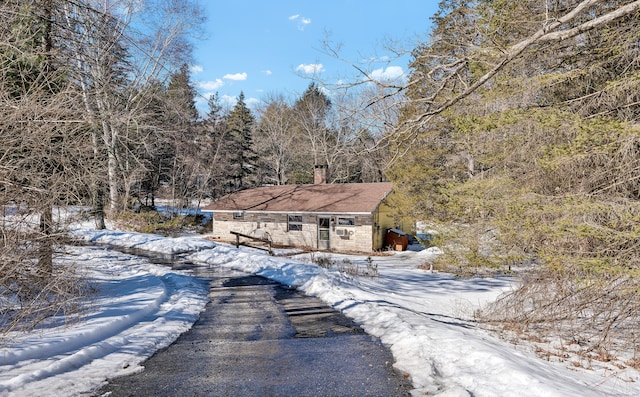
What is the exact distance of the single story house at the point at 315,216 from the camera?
74.4 feet

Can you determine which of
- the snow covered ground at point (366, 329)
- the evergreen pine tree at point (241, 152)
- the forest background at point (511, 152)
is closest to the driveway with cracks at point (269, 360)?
the snow covered ground at point (366, 329)

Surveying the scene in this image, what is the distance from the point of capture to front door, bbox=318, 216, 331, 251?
77.1 feet

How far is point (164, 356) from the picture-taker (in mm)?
5855

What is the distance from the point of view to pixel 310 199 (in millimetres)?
25312

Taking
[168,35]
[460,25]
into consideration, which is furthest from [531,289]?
[168,35]

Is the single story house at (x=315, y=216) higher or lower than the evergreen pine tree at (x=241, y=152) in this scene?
lower

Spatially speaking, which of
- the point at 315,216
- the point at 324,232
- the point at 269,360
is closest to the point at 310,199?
the point at 315,216

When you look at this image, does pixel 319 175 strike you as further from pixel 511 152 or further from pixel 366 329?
pixel 366 329

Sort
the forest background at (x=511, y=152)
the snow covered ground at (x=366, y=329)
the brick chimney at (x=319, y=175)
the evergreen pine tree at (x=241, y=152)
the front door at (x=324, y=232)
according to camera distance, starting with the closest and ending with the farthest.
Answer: the snow covered ground at (x=366, y=329), the forest background at (x=511, y=152), the front door at (x=324, y=232), the brick chimney at (x=319, y=175), the evergreen pine tree at (x=241, y=152)

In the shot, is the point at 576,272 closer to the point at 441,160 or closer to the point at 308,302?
the point at 308,302

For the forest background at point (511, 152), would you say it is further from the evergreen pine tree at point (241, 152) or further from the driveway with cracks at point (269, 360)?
the evergreen pine tree at point (241, 152)

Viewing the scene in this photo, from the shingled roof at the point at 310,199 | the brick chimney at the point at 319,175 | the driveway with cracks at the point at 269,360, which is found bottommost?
the driveway with cracks at the point at 269,360

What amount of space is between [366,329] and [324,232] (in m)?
16.3

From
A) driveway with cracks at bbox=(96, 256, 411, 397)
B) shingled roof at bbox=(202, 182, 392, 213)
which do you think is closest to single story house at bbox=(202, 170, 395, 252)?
shingled roof at bbox=(202, 182, 392, 213)
